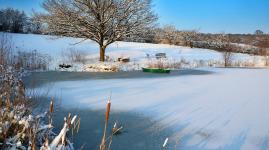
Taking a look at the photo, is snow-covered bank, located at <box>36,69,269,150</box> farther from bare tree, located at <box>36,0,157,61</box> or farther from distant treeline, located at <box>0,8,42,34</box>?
distant treeline, located at <box>0,8,42,34</box>

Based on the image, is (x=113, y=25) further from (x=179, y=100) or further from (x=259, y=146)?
(x=259, y=146)

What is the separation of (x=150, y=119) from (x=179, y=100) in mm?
2047

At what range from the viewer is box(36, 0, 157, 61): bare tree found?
17.7 m

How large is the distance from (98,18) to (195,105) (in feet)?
38.5

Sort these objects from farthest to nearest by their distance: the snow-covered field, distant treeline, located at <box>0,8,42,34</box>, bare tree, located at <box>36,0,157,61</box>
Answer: distant treeline, located at <box>0,8,42,34</box> → bare tree, located at <box>36,0,157,61</box> → the snow-covered field

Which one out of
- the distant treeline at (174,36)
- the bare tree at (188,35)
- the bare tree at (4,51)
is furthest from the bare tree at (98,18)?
the bare tree at (188,35)

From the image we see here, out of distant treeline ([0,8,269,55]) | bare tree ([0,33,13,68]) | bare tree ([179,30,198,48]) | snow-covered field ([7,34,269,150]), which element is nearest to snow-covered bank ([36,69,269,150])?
snow-covered field ([7,34,269,150])

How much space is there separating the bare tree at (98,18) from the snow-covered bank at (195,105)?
7.61 meters

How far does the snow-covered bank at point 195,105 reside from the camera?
5.18 metres

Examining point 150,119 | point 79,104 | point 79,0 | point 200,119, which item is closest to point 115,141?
point 150,119

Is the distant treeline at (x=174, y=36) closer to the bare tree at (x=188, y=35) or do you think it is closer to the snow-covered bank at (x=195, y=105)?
the bare tree at (x=188, y=35)

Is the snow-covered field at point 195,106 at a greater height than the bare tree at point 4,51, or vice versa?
the bare tree at point 4,51

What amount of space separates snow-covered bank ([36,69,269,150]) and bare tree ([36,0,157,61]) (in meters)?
7.61

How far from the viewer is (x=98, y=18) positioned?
59.4 feet
